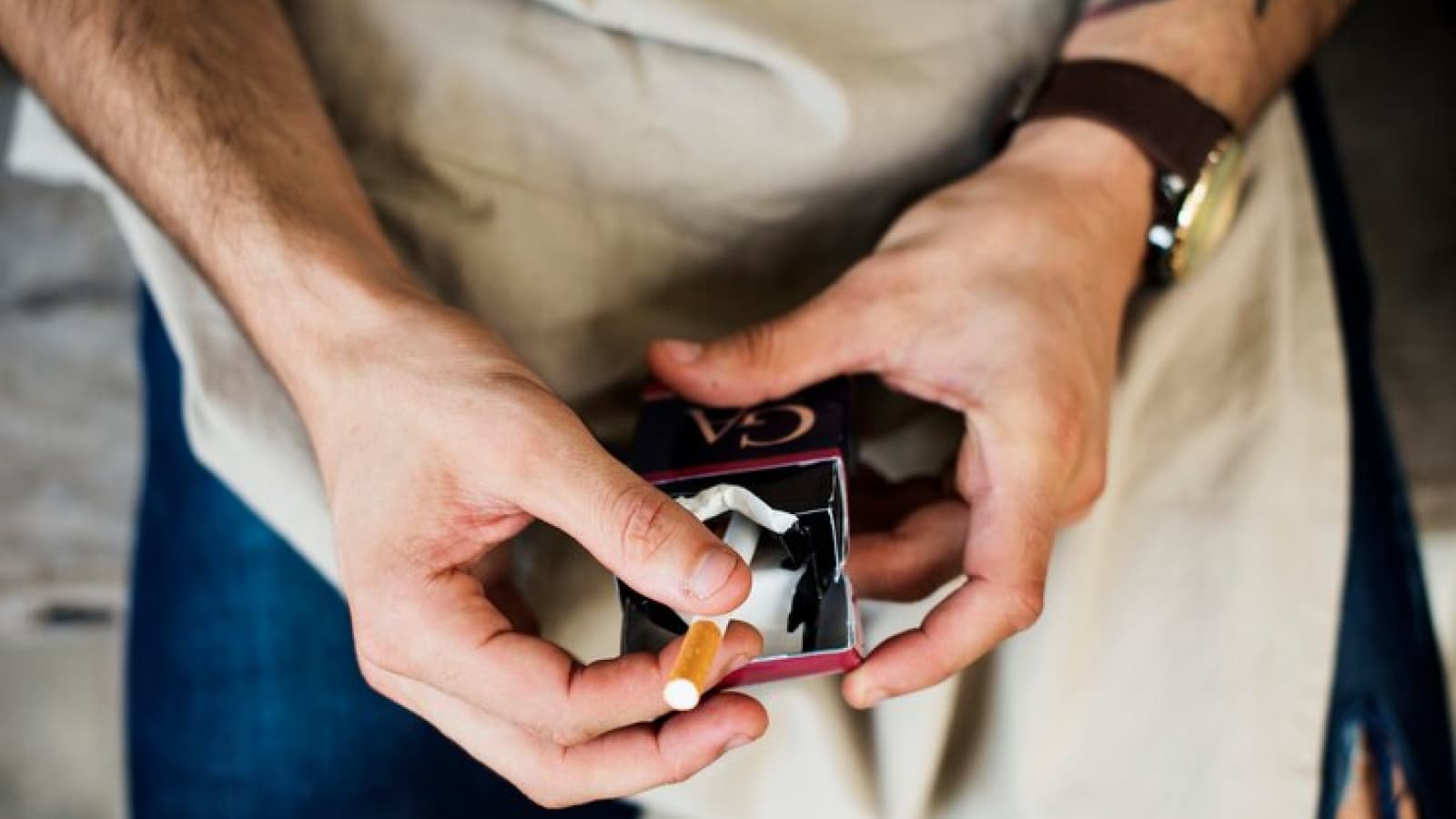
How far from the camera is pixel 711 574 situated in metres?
0.49

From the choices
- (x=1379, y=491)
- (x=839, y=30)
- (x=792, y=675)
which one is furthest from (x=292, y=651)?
(x=1379, y=491)

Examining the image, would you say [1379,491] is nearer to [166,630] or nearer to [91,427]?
[166,630]

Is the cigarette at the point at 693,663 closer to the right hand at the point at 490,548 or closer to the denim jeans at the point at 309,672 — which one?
the right hand at the point at 490,548

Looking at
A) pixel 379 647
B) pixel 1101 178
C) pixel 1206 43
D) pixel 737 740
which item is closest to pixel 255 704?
pixel 379 647

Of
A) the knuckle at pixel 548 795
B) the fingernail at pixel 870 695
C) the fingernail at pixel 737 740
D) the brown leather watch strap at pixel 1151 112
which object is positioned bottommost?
the knuckle at pixel 548 795

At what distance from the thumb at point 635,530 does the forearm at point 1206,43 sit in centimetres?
43

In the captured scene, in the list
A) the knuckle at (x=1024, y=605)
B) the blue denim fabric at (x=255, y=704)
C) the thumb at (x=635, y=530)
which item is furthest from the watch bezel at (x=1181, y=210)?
the blue denim fabric at (x=255, y=704)

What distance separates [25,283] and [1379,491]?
1.02m

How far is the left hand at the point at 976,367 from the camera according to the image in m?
0.60

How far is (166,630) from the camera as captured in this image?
821 mm

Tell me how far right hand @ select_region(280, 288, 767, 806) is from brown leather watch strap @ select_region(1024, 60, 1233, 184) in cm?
38

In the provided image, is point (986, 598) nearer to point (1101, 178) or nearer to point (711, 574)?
point (711, 574)

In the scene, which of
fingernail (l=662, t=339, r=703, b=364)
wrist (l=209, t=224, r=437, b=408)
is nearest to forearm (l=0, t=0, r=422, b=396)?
wrist (l=209, t=224, r=437, b=408)

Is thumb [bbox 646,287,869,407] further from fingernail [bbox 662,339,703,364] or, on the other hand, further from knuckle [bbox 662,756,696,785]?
knuckle [bbox 662,756,696,785]
